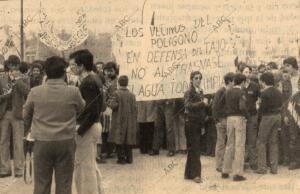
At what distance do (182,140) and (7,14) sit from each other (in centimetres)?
407

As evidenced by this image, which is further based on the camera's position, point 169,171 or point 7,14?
point 7,14

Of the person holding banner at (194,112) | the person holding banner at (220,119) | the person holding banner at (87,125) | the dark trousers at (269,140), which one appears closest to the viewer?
the person holding banner at (87,125)

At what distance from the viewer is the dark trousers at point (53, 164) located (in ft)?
22.5

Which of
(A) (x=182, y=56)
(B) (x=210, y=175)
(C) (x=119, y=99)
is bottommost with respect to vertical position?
(B) (x=210, y=175)

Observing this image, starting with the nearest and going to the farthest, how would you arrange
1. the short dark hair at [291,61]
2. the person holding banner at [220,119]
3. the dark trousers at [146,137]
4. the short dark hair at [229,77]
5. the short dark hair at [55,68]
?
the short dark hair at [55,68]
the short dark hair at [229,77]
the person holding banner at [220,119]
the short dark hair at [291,61]
the dark trousers at [146,137]

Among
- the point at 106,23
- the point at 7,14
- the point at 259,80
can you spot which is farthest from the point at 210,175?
the point at 7,14

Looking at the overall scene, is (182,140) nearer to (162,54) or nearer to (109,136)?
(109,136)

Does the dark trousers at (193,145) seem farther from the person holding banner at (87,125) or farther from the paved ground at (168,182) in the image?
the person holding banner at (87,125)

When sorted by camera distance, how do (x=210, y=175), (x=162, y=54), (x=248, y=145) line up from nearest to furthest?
(x=162, y=54)
(x=210, y=175)
(x=248, y=145)

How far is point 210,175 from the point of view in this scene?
10953mm

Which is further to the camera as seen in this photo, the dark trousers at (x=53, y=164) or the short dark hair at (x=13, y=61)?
the short dark hair at (x=13, y=61)

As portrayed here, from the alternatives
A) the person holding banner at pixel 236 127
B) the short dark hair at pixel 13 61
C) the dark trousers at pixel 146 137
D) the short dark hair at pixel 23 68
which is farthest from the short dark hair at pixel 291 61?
the short dark hair at pixel 13 61

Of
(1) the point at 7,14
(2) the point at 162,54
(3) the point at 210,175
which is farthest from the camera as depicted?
(1) the point at 7,14

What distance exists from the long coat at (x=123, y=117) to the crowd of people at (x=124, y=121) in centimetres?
2
